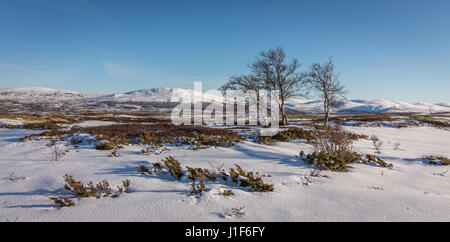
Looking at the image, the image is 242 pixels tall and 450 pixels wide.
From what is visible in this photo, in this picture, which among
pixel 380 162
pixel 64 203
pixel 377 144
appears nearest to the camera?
pixel 64 203

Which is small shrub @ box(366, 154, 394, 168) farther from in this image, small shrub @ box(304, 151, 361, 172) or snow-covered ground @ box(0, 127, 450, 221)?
small shrub @ box(304, 151, 361, 172)

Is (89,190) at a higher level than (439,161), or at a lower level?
higher

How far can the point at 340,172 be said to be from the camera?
493 centimetres

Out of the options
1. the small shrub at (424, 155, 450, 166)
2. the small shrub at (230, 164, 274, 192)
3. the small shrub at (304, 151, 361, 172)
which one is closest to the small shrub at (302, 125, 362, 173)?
the small shrub at (304, 151, 361, 172)

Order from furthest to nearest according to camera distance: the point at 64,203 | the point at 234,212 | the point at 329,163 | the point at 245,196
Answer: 1. the point at 329,163
2. the point at 245,196
3. the point at 64,203
4. the point at 234,212

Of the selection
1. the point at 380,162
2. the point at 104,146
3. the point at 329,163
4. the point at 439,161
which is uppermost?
the point at 104,146

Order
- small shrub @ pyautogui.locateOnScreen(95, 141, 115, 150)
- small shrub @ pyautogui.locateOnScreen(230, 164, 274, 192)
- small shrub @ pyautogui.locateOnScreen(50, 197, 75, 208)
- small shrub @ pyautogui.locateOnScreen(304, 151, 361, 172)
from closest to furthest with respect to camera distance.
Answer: small shrub @ pyautogui.locateOnScreen(50, 197, 75, 208) < small shrub @ pyautogui.locateOnScreen(230, 164, 274, 192) < small shrub @ pyautogui.locateOnScreen(304, 151, 361, 172) < small shrub @ pyautogui.locateOnScreen(95, 141, 115, 150)

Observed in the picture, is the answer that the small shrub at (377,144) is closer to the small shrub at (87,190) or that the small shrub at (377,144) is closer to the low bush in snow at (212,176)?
the low bush in snow at (212,176)

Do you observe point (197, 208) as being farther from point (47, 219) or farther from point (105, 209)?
point (47, 219)

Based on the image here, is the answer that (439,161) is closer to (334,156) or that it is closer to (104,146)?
(334,156)

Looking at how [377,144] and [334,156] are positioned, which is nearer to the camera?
[334,156]

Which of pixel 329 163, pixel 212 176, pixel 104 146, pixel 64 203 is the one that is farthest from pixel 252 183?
pixel 104 146
